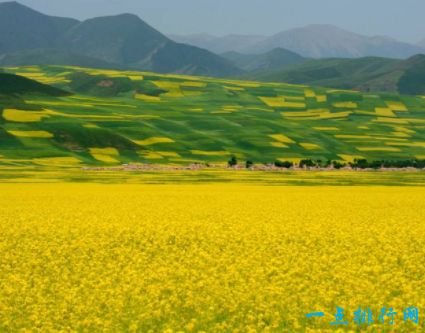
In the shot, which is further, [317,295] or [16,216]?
[16,216]

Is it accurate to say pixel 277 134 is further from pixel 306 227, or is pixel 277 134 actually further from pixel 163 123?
pixel 306 227

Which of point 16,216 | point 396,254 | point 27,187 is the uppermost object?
point 396,254

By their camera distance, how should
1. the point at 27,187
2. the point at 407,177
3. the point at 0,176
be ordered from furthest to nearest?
1. the point at 407,177
2. the point at 0,176
3. the point at 27,187

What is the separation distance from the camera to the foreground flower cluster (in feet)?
61.7

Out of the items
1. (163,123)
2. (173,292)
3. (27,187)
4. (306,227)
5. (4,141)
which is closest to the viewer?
(173,292)

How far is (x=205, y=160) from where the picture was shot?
15562cm

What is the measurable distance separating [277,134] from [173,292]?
7051 inches

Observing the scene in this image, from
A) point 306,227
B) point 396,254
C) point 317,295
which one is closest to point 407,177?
point 306,227

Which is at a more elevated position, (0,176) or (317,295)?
(317,295)

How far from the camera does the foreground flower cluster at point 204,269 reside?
740 inches

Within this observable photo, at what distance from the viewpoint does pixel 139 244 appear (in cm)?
3136

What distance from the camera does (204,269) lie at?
82.0ft

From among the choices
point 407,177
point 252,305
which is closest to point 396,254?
point 252,305

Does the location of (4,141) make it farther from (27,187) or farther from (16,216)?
(16,216)
